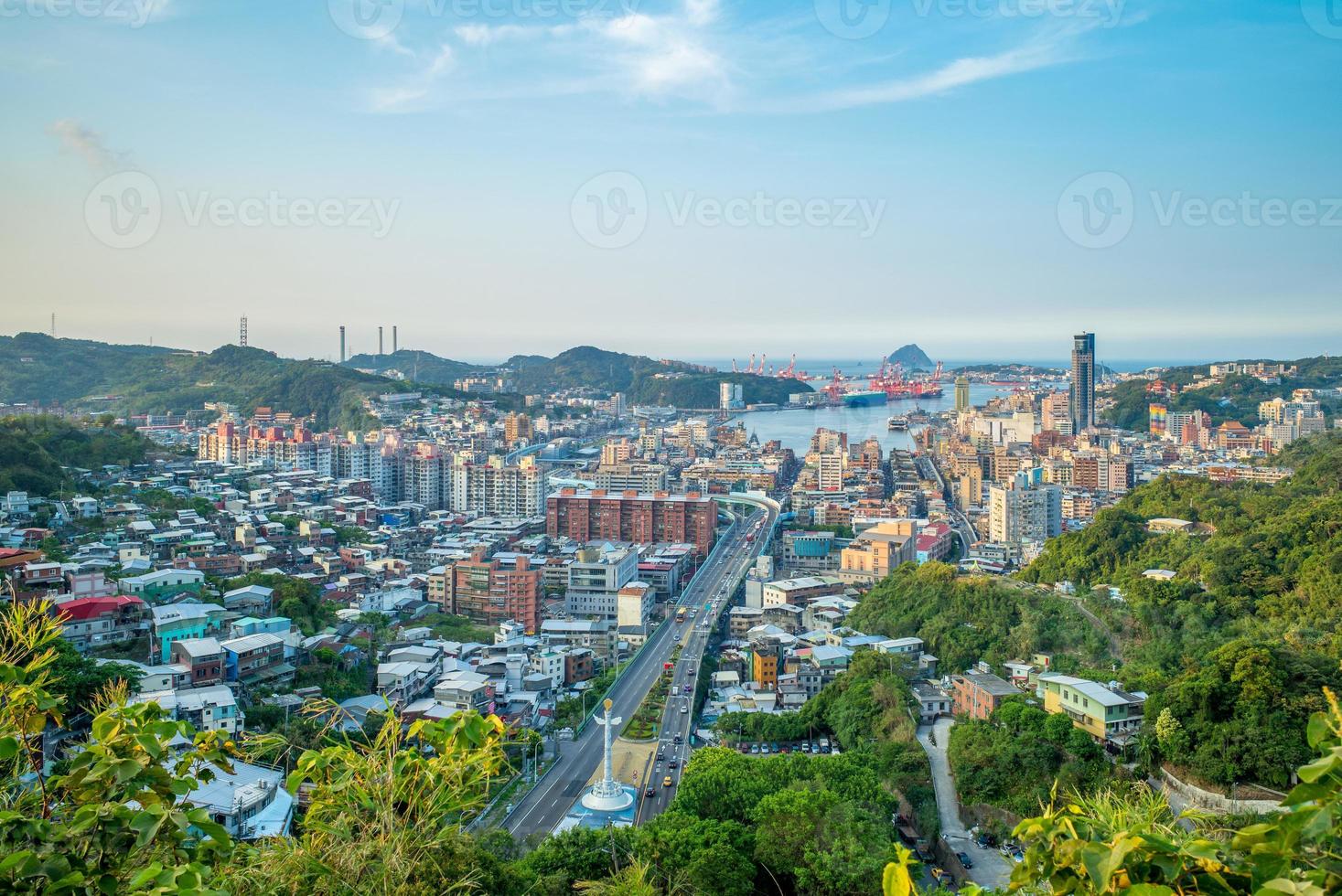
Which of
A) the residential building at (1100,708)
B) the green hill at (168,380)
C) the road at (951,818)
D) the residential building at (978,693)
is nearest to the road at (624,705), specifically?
the road at (951,818)

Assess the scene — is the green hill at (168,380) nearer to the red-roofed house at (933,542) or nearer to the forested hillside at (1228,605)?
the red-roofed house at (933,542)

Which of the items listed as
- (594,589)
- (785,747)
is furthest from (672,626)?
(785,747)

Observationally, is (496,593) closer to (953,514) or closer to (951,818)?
(951,818)

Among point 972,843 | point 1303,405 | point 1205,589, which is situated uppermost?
point 1303,405

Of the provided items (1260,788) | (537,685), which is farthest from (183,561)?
(1260,788)

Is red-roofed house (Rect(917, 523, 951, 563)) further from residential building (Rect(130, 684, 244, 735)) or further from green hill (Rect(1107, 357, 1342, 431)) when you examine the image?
green hill (Rect(1107, 357, 1342, 431))

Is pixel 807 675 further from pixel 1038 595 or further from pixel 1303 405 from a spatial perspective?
pixel 1303 405
